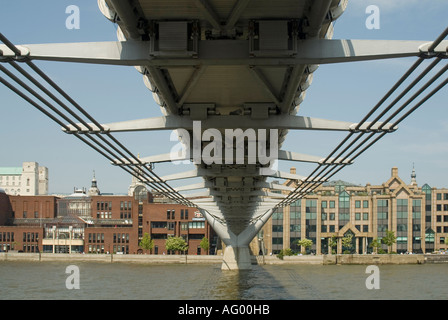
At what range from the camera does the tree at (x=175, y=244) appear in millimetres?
90625

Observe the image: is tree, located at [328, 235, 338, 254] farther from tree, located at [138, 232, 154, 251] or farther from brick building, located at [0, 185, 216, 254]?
tree, located at [138, 232, 154, 251]

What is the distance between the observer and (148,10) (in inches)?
404

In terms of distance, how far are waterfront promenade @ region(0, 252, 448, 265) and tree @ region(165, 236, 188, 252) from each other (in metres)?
3.22

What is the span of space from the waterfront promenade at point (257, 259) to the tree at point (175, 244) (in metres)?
3.22

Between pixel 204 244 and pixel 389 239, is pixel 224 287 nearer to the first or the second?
pixel 204 244

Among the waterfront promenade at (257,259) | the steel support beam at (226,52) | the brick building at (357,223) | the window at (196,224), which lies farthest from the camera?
the window at (196,224)

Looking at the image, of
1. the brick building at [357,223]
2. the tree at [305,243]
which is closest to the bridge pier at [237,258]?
the tree at [305,243]

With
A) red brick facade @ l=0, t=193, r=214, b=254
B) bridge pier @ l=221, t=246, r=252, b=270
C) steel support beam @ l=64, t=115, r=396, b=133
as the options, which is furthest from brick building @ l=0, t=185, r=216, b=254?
steel support beam @ l=64, t=115, r=396, b=133

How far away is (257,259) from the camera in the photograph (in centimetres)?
8162

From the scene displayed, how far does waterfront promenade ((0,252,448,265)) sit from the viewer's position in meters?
82.5

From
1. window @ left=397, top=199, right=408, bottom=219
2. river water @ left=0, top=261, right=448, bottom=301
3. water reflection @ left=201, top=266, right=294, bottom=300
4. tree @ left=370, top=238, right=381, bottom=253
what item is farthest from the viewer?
window @ left=397, top=199, right=408, bottom=219

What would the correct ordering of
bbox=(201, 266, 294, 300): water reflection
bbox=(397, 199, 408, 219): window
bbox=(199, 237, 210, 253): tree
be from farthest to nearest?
1. bbox=(397, 199, 408, 219): window
2. bbox=(199, 237, 210, 253): tree
3. bbox=(201, 266, 294, 300): water reflection

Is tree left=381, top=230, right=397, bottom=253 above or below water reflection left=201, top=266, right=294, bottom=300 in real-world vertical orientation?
above

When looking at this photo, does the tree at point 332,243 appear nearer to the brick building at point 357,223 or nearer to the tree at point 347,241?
the brick building at point 357,223
